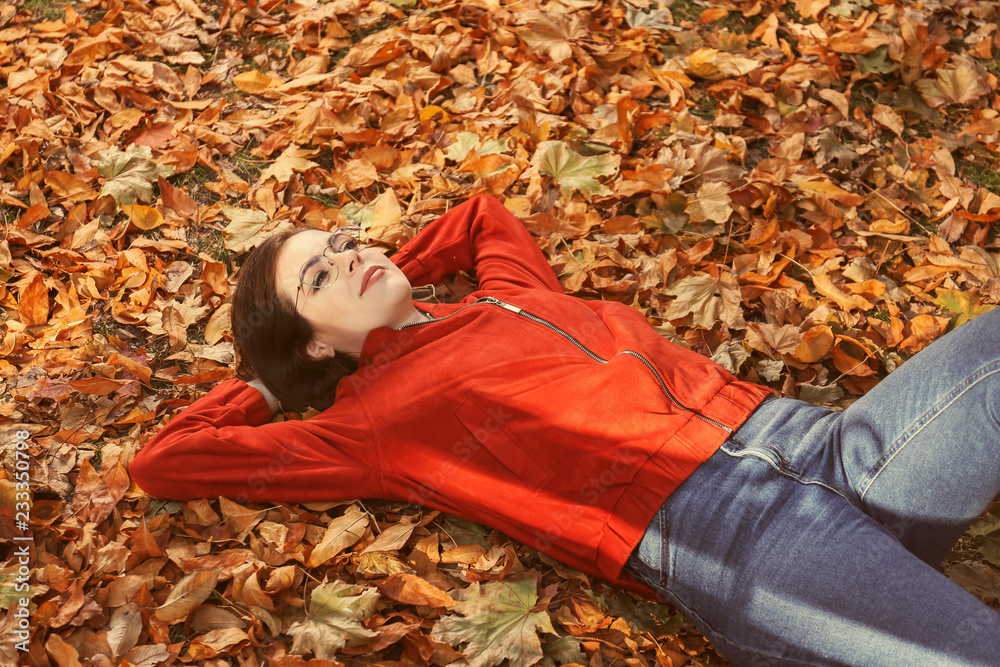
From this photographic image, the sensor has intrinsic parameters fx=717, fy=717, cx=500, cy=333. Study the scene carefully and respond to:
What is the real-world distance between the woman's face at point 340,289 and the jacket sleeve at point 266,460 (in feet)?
0.91

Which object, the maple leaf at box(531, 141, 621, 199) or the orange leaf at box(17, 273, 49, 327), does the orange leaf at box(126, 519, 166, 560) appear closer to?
the orange leaf at box(17, 273, 49, 327)

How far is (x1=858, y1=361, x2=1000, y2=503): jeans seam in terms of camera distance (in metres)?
1.94

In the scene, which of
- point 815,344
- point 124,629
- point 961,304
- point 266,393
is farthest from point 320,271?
→ point 961,304

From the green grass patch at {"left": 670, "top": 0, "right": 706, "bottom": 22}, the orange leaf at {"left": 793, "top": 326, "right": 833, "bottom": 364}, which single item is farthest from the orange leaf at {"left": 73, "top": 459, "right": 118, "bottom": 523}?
the green grass patch at {"left": 670, "top": 0, "right": 706, "bottom": 22}

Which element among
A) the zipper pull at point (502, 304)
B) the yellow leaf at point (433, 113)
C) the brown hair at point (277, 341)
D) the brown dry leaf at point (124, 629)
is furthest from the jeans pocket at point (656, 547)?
the yellow leaf at point (433, 113)

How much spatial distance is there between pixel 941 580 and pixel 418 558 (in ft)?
5.03

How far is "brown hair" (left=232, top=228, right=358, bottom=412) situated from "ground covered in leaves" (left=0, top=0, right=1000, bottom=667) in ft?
1.29

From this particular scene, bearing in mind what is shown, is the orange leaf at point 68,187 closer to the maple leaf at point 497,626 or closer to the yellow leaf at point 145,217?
the yellow leaf at point 145,217

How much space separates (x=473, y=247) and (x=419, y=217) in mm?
409

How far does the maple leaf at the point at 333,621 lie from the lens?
220cm

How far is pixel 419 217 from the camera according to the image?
3.28 metres

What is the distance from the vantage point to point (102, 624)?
2219mm

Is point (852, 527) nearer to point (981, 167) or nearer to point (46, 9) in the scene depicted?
point (981, 167)

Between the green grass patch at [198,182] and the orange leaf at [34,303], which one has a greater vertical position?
the green grass patch at [198,182]
